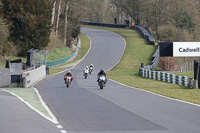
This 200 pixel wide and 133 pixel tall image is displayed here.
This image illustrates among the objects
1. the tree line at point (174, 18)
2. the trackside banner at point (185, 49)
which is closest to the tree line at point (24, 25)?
the tree line at point (174, 18)

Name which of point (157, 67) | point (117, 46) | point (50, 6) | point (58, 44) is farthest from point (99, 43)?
point (157, 67)

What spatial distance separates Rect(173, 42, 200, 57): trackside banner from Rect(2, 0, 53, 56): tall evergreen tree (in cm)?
3202

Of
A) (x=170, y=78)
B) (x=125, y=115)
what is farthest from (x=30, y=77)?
(x=125, y=115)

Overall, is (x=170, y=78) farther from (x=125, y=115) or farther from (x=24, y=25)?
(x=24, y=25)

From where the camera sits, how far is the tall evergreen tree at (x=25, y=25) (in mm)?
59969

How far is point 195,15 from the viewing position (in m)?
87.9

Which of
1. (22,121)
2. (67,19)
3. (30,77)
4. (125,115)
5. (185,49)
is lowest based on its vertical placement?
(125,115)

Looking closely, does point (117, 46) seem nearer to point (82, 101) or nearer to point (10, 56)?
point (10, 56)

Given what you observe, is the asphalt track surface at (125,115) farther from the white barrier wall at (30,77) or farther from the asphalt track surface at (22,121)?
the white barrier wall at (30,77)

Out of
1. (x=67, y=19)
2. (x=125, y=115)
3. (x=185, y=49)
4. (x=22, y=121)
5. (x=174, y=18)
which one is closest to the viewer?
(x=22, y=121)

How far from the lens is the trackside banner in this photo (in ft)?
106

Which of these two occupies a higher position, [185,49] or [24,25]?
[24,25]

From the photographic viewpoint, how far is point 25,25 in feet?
198

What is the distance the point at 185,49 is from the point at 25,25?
3349cm
